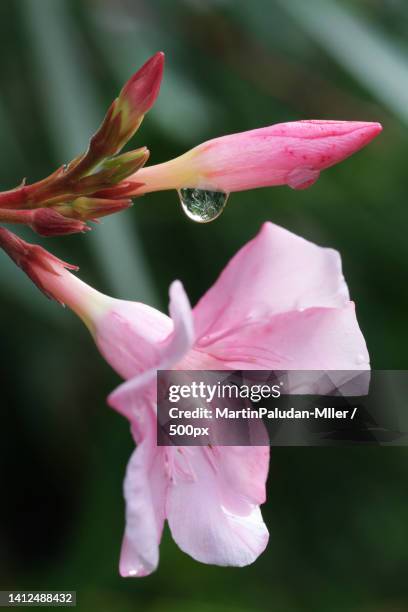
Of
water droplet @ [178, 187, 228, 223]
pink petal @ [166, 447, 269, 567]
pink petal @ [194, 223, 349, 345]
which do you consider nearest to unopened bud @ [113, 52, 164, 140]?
water droplet @ [178, 187, 228, 223]

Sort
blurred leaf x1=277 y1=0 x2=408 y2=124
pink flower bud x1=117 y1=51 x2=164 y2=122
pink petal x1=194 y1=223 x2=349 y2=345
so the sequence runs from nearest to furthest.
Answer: pink petal x1=194 y1=223 x2=349 y2=345, pink flower bud x1=117 y1=51 x2=164 y2=122, blurred leaf x1=277 y1=0 x2=408 y2=124

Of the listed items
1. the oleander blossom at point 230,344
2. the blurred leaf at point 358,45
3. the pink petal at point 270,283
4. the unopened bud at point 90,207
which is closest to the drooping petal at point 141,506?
the oleander blossom at point 230,344

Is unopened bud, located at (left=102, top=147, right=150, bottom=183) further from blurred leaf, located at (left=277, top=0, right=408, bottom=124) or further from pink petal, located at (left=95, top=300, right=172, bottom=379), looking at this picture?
blurred leaf, located at (left=277, top=0, right=408, bottom=124)

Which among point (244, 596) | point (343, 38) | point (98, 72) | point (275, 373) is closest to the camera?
point (275, 373)

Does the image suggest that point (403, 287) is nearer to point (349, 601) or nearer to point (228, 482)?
point (349, 601)

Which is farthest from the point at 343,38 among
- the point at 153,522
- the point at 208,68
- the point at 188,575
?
the point at 153,522

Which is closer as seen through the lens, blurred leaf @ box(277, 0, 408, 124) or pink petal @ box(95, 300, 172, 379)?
pink petal @ box(95, 300, 172, 379)

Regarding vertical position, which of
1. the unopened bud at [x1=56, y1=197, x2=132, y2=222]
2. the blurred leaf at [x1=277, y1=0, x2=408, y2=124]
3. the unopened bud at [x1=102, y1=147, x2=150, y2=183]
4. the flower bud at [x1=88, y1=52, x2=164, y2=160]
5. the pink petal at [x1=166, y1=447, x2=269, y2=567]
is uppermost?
the blurred leaf at [x1=277, y1=0, x2=408, y2=124]

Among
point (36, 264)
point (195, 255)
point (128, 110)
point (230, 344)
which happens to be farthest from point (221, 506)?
point (195, 255)

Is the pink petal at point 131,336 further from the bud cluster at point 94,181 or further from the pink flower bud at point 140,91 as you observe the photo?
the pink flower bud at point 140,91
